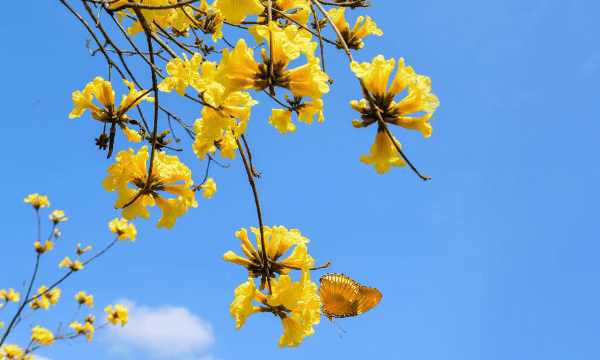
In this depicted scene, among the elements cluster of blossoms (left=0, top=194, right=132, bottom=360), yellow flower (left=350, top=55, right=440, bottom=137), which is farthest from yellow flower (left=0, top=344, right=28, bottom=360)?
yellow flower (left=350, top=55, right=440, bottom=137)

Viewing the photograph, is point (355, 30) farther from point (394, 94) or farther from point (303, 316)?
point (303, 316)

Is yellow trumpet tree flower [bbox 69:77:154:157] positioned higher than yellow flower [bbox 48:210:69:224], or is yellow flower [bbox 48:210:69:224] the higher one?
yellow flower [bbox 48:210:69:224]

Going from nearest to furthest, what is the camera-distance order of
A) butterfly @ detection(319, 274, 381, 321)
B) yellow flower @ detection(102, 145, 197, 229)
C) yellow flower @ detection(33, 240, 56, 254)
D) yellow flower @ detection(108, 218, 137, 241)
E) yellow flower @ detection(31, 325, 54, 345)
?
1. yellow flower @ detection(102, 145, 197, 229)
2. butterfly @ detection(319, 274, 381, 321)
3. yellow flower @ detection(33, 240, 56, 254)
4. yellow flower @ detection(108, 218, 137, 241)
5. yellow flower @ detection(31, 325, 54, 345)

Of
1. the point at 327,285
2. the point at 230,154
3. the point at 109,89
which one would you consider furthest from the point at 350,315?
the point at 109,89

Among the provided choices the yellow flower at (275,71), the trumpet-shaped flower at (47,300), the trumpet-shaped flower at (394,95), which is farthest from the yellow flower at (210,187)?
the trumpet-shaped flower at (47,300)

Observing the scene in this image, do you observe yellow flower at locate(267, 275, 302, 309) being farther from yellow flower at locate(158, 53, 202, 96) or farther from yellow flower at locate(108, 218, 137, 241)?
yellow flower at locate(108, 218, 137, 241)

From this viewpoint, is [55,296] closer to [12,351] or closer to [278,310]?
[12,351]
